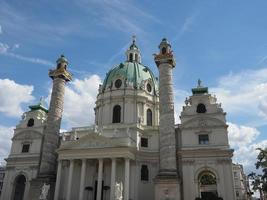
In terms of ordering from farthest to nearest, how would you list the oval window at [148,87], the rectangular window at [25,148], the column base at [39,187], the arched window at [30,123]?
the oval window at [148,87]
the arched window at [30,123]
the rectangular window at [25,148]
the column base at [39,187]

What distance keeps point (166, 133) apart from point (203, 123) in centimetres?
561

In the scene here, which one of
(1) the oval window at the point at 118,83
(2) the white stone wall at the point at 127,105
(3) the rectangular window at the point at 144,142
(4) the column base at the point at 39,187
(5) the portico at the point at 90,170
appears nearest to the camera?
(5) the portico at the point at 90,170

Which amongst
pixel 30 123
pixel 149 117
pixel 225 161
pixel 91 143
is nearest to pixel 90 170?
pixel 91 143

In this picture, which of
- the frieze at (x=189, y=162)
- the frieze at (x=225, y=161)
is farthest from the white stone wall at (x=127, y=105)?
the frieze at (x=225, y=161)

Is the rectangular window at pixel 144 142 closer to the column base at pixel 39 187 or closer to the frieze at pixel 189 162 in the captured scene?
the frieze at pixel 189 162

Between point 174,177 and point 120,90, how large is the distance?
19443 millimetres

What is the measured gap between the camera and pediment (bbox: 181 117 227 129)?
4003cm

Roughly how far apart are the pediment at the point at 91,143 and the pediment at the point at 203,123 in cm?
978

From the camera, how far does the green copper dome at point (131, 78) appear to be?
168 feet

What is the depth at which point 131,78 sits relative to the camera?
51.9m

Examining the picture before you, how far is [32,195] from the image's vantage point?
4038 centimetres

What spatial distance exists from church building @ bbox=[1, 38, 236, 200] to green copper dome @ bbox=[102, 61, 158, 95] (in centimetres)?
73

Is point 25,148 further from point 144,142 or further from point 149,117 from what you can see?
point 149,117

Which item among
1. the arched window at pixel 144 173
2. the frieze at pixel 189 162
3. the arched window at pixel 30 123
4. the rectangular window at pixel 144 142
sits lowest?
the arched window at pixel 144 173
